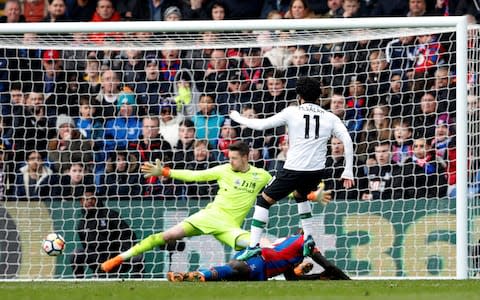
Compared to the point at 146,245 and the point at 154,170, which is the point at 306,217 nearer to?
the point at 154,170

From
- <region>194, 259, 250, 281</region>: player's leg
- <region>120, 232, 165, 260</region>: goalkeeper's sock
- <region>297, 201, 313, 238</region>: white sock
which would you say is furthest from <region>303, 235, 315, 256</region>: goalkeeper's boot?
<region>120, 232, 165, 260</region>: goalkeeper's sock

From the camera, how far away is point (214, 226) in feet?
46.6

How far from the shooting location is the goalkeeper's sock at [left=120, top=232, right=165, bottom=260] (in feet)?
46.4

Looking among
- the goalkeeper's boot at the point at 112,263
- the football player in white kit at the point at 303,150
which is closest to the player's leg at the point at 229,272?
the football player in white kit at the point at 303,150

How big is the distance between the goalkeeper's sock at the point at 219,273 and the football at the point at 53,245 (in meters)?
2.37

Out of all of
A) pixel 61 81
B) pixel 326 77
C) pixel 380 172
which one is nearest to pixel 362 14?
pixel 326 77

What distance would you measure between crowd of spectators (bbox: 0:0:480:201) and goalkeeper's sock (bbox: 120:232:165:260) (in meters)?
0.96

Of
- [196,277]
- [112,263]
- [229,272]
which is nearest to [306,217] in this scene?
[229,272]

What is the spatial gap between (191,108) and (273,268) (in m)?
3.17

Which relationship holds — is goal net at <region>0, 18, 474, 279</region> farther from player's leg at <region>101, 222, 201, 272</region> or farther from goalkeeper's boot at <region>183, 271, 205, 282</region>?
goalkeeper's boot at <region>183, 271, 205, 282</region>

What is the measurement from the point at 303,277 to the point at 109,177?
3394mm

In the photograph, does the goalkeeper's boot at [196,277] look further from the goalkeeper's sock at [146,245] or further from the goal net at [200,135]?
the goal net at [200,135]

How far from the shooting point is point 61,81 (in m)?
15.6

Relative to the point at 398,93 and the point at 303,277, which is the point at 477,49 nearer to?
the point at 398,93
